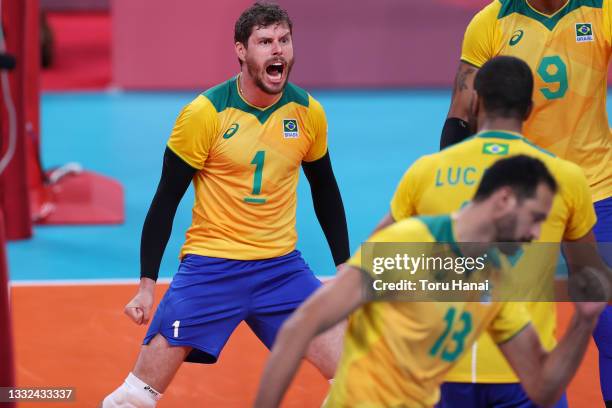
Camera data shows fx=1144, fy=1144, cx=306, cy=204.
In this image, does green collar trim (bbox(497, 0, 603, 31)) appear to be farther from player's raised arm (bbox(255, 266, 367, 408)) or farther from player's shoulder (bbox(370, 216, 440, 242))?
player's raised arm (bbox(255, 266, 367, 408))

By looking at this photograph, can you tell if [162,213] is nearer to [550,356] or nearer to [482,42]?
[482,42]

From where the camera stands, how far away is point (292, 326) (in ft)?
12.0

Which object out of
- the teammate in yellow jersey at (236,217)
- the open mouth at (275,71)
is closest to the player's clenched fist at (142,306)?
the teammate in yellow jersey at (236,217)

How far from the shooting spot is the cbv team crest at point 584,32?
19.5 ft

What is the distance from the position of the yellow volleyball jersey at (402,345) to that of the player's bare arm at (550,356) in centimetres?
22

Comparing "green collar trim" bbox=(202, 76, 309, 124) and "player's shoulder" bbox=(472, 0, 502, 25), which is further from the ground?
"player's shoulder" bbox=(472, 0, 502, 25)

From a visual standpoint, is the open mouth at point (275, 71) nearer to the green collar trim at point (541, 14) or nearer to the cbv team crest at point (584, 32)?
the green collar trim at point (541, 14)

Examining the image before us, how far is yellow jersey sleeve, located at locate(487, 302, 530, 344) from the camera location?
13.4 ft

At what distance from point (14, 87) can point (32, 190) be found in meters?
1.88

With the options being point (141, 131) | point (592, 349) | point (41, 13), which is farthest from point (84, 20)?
point (592, 349)

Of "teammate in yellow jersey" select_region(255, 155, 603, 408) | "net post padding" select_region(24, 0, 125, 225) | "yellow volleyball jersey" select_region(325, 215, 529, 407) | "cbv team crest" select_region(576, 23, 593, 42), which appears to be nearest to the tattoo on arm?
"cbv team crest" select_region(576, 23, 593, 42)

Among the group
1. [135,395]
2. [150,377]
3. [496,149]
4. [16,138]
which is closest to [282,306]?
[150,377]

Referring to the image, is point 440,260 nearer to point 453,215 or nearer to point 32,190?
point 453,215

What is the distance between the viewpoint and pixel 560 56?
19.5ft
